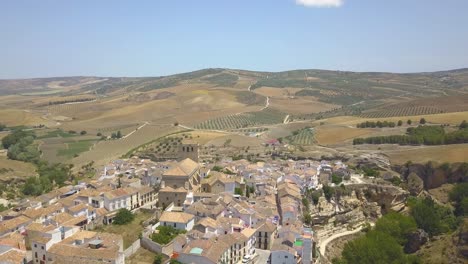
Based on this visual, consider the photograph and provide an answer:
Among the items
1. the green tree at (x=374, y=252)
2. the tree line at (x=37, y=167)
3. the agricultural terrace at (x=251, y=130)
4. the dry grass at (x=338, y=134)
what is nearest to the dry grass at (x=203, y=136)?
the agricultural terrace at (x=251, y=130)

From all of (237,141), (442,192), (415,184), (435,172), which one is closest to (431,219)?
(442,192)

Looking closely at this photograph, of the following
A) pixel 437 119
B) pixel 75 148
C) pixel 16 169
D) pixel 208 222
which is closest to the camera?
pixel 208 222

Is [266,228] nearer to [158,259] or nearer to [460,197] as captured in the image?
[158,259]

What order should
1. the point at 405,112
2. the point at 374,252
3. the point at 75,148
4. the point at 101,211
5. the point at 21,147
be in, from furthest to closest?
the point at 405,112 → the point at 75,148 → the point at 21,147 → the point at 101,211 → the point at 374,252

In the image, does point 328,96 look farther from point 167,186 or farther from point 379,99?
point 167,186

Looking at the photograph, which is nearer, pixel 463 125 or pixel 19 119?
pixel 463 125

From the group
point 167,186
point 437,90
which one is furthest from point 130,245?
point 437,90

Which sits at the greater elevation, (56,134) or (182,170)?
(182,170)

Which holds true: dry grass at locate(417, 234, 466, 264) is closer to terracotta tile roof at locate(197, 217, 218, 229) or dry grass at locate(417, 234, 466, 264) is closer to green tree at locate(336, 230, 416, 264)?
green tree at locate(336, 230, 416, 264)
